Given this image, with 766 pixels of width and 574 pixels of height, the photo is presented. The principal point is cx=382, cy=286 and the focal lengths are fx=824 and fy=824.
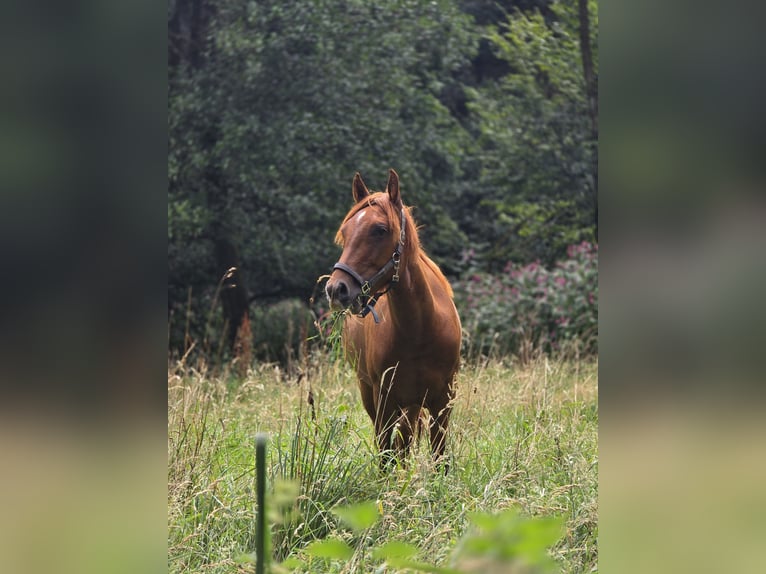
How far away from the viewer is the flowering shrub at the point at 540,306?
33.5ft

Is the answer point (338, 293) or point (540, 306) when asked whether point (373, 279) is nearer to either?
point (338, 293)

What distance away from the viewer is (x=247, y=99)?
420 inches

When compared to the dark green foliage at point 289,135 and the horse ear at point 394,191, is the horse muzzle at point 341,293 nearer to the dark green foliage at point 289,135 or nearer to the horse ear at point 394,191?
the horse ear at point 394,191

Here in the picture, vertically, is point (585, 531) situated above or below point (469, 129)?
above

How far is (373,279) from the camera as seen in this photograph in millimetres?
4059

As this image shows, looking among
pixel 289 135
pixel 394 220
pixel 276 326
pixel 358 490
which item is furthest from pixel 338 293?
pixel 276 326

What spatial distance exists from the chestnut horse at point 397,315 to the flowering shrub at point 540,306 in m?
5.51

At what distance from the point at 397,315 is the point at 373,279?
0.39 meters
